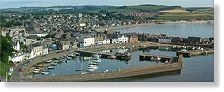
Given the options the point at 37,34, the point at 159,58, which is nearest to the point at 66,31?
the point at 37,34

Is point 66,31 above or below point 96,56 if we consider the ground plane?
above

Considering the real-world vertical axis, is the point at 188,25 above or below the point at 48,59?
above

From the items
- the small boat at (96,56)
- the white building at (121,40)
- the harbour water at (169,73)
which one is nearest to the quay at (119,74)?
the harbour water at (169,73)

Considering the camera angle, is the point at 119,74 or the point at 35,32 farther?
the point at 35,32

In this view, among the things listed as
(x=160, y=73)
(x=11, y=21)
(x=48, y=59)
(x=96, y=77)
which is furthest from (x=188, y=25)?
(x=11, y=21)

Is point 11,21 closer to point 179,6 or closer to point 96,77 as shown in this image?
point 96,77

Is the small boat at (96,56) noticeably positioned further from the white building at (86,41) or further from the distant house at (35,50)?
the distant house at (35,50)

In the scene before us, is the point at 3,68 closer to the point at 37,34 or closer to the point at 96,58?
the point at 37,34
